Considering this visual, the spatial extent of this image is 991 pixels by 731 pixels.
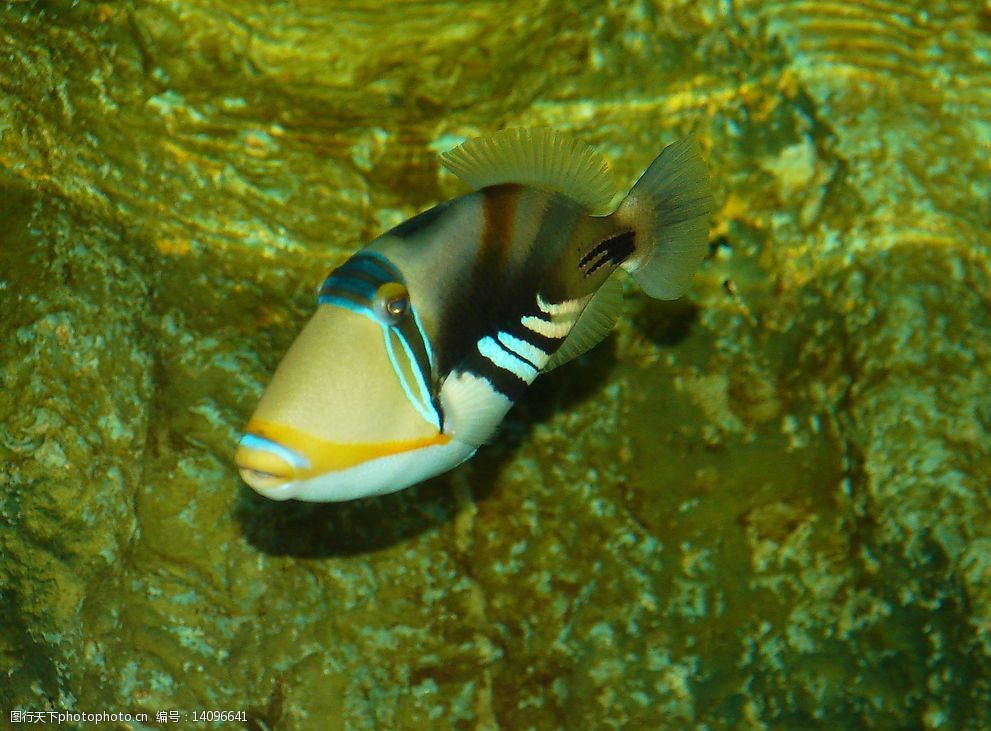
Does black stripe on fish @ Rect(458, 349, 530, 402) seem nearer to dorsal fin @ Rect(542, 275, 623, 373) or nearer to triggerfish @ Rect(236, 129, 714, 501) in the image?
triggerfish @ Rect(236, 129, 714, 501)

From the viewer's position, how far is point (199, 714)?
2.46 m

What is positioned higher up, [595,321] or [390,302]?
[390,302]

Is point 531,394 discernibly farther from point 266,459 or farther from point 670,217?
point 266,459

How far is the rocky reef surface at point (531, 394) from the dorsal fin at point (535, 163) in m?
1.16

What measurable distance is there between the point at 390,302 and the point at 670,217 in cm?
96

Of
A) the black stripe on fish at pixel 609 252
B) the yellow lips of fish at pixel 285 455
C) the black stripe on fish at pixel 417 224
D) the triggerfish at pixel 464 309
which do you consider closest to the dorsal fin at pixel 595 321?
the triggerfish at pixel 464 309

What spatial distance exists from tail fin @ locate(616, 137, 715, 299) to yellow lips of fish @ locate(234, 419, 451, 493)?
1051 mm

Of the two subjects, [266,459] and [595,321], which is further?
[595,321]

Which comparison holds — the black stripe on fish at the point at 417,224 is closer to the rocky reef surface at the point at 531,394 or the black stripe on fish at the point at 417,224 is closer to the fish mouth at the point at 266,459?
the fish mouth at the point at 266,459

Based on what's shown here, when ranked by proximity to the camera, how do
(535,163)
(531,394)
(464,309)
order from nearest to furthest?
(464,309) < (535,163) < (531,394)

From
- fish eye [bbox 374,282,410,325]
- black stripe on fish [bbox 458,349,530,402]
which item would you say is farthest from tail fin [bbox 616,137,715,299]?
fish eye [bbox 374,282,410,325]

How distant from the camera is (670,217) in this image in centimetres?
223

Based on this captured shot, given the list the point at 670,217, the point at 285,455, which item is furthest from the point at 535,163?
the point at 285,455

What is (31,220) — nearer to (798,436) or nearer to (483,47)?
(483,47)
